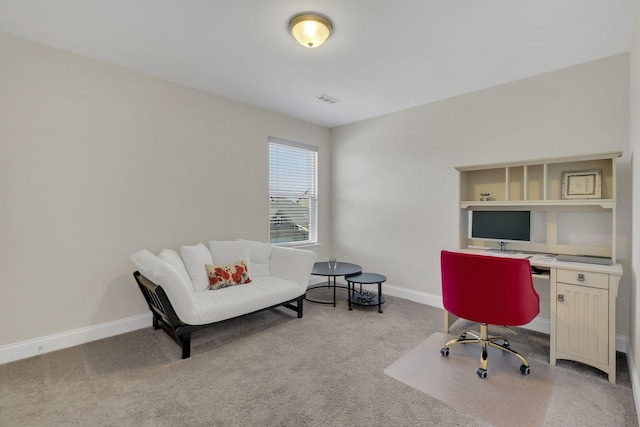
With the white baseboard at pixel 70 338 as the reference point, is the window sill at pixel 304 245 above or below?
above

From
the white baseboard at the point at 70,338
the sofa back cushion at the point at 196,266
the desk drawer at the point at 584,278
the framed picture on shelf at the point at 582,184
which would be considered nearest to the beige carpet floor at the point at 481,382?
the desk drawer at the point at 584,278

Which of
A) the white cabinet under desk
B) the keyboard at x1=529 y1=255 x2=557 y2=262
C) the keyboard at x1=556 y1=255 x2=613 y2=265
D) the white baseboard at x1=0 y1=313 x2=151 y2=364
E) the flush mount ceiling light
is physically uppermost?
the flush mount ceiling light

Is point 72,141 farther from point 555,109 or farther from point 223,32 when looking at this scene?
point 555,109

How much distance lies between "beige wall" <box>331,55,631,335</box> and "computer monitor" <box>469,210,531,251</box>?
0.41 m

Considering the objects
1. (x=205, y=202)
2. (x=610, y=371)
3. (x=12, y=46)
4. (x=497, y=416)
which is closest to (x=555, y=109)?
(x=610, y=371)

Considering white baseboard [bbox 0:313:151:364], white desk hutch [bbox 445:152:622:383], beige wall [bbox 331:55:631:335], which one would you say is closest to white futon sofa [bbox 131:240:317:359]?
white baseboard [bbox 0:313:151:364]

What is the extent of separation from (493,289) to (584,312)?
2.75ft

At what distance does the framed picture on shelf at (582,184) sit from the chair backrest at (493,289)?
121cm

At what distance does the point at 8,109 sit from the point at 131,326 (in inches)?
87.6

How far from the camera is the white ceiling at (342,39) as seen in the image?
2084mm

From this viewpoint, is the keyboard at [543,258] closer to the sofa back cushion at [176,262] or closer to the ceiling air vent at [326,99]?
the ceiling air vent at [326,99]

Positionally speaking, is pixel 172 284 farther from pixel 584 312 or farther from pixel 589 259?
pixel 589 259

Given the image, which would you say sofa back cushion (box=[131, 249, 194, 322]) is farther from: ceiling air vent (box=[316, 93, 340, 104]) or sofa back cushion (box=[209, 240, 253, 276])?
ceiling air vent (box=[316, 93, 340, 104])

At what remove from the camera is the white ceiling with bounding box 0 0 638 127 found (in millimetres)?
2084
